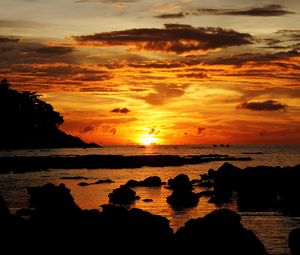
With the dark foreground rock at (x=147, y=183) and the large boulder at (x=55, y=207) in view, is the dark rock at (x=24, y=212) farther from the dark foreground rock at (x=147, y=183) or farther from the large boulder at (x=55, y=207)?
the dark foreground rock at (x=147, y=183)

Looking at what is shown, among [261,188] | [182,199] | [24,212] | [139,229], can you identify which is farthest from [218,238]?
[261,188]

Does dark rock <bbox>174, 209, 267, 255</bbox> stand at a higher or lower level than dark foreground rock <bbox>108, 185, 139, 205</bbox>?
higher

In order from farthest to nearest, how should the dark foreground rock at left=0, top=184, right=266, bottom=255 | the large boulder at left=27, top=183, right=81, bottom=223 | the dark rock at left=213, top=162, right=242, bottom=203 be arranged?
the dark rock at left=213, top=162, right=242, bottom=203 → the large boulder at left=27, top=183, right=81, bottom=223 → the dark foreground rock at left=0, top=184, right=266, bottom=255

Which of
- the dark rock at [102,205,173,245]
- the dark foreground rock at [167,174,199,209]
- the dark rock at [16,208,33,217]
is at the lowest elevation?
the dark rock at [16,208,33,217]

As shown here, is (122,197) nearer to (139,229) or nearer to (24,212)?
(24,212)

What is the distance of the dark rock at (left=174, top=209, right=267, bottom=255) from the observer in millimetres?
26984

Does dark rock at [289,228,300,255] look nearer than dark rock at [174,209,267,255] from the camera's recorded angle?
No

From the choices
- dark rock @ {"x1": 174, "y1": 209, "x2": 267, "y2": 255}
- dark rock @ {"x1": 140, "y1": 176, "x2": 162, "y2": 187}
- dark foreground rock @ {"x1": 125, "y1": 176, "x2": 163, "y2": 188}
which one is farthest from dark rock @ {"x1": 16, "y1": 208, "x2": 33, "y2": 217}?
dark rock @ {"x1": 140, "y1": 176, "x2": 162, "y2": 187}

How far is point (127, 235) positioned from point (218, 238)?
16.7 feet

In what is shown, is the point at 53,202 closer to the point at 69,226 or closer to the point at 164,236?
the point at 69,226

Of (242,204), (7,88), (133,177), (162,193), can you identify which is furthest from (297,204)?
(7,88)

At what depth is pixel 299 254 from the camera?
2916 centimetres

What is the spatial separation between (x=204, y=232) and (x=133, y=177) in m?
69.3

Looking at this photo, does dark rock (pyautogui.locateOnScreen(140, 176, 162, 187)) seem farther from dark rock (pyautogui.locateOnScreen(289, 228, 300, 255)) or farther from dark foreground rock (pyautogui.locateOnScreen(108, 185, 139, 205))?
dark rock (pyautogui.locateOnScreen(289, 228, 300, 255))
